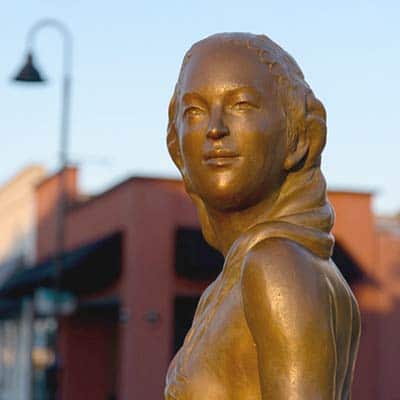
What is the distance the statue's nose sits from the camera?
271 centimetres

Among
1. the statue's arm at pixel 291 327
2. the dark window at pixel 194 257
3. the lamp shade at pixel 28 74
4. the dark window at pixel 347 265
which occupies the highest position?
the statue's arm at pixel 291 327

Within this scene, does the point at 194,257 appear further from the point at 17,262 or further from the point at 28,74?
the point at 17,262

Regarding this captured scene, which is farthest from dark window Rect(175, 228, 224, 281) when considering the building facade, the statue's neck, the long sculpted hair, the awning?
the long sculpted hair

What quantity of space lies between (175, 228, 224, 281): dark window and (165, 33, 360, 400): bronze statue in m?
18.8

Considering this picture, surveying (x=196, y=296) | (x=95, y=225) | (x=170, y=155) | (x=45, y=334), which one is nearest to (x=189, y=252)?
(x=196, y=296)

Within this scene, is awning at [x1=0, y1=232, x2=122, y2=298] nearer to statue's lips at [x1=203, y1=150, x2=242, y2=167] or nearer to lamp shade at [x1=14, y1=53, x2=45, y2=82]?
lamp shade at [x1=14, y1=53, x2=45, y2=82]

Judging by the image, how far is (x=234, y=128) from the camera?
272cm

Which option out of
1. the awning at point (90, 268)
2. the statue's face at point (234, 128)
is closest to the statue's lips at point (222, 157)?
the statue's face at point (234, 128)

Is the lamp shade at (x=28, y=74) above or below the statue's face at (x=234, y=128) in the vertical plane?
below

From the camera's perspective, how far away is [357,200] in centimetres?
2416

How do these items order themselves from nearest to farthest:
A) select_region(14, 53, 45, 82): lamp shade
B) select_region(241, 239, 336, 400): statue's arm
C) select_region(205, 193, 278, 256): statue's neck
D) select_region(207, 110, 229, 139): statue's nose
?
select_region(241, 239, 336, 400): statue's arm
select_region(207, 110, 229, 139): statue's nose
select_region(205, 193, 278, 256): statue's neck
select_region(14, 53, 45, 82): lamp shade

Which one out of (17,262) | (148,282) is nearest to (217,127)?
(148,282)

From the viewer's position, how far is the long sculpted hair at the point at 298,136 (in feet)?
9.14

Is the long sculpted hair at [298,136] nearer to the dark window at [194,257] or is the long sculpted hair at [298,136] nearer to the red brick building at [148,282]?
the red brick building at [148,282]
